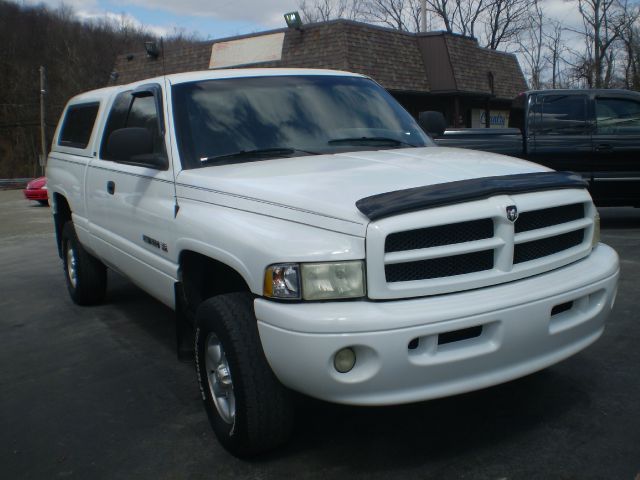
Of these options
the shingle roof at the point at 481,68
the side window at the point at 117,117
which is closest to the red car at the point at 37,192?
the shingle roof at the point at 481,68

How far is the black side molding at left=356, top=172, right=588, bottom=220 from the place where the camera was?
281cm

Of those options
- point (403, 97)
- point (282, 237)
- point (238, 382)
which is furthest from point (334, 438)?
point (403, 97)

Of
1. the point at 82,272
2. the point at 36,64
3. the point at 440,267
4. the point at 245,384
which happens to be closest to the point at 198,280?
the point at 245,384

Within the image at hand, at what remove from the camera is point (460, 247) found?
9.49ft

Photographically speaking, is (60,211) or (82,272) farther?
(60,211)

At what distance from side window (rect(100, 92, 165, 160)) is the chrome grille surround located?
1.87 meters

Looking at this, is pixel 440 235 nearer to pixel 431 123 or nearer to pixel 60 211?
pixel 431 123

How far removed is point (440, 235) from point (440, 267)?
0.43 feet

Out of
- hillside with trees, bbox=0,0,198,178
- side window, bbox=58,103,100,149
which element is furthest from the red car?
hillside with trees, bbox=0,0,198,178

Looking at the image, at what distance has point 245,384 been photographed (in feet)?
9.78

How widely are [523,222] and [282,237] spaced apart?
3.49 ft

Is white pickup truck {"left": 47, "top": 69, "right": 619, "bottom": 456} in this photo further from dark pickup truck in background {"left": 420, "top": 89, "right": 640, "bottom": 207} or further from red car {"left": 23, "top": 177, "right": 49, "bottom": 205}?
red car {"left": 23, "top": 177, "right": 49, "bottom": 205}

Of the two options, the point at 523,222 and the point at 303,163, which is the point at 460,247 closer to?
the point at 523,222

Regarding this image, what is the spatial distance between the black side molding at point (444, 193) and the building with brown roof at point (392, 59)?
51.5ft
